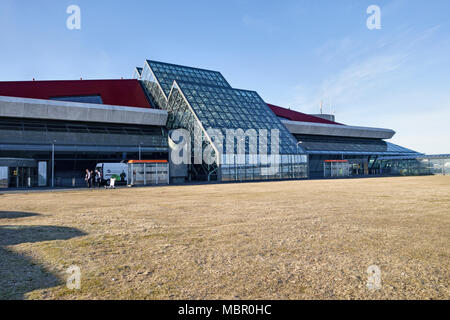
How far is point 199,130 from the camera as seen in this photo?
40.2 metres

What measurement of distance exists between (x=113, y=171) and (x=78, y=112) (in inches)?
519

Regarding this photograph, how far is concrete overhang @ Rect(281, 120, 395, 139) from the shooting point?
63.1 metres

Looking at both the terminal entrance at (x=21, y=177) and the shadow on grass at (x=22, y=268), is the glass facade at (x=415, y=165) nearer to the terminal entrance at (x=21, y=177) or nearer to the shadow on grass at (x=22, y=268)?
the terminal entrance at (x=21, y=177)

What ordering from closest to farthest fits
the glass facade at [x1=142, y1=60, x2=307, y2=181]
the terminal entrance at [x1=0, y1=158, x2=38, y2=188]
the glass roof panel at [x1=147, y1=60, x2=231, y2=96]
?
the terminal entrance at [x1=0, y1=158, x2=38, y2=188]
the glass facade at [x1=142, y1=60, x2=307, y2=181]
the glass roof panel at [x1=147, y1=60, x2=231, y2=96]

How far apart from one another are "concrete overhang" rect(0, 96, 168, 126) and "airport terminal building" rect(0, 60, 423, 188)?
12 cm

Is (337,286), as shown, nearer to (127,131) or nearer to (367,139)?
(127,131)

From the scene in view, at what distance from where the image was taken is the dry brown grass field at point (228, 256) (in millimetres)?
4348

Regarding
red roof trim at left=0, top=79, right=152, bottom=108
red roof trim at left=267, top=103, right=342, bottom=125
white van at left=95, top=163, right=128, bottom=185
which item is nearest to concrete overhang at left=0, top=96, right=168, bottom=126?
red roof trim at left=0, top=79, right=152, bottom=108

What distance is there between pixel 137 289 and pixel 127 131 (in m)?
46.5

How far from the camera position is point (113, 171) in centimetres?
3753

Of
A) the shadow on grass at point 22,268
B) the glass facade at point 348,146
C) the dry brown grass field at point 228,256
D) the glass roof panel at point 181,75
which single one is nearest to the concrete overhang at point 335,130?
the glass facade at point 348,146

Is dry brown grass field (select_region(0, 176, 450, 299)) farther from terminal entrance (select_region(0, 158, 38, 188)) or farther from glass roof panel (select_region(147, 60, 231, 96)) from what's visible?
glass roof panel (select_region(147, 60, 231, 96))

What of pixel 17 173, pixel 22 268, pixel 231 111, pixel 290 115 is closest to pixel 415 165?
pixel 290 115
